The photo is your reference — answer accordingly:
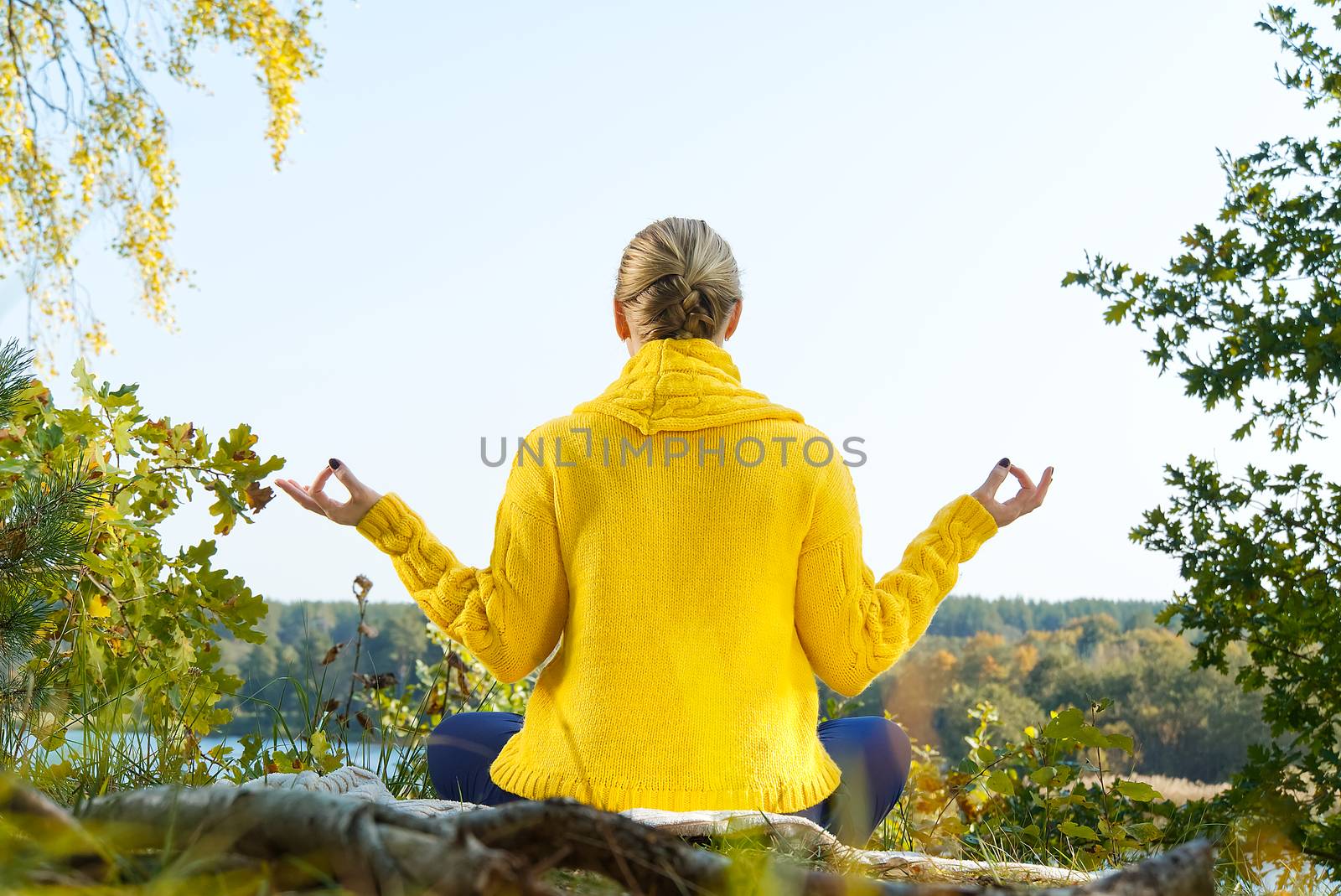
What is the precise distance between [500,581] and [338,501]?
1.45ft

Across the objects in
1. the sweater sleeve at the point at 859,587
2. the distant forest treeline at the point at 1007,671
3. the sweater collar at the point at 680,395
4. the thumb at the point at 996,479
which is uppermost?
the sweater collar at the point at 680,395

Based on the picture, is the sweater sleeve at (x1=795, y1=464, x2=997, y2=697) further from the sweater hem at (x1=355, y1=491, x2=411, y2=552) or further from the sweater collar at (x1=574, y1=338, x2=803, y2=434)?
the sweater hem at (x1=355, y1=491, x2=411, y2=552)

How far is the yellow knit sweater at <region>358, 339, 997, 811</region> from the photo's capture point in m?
2.21

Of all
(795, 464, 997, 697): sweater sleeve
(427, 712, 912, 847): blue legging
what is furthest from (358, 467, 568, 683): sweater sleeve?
(795, 464, 997, 697): sweater sleeve

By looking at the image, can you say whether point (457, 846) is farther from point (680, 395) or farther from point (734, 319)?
point (734, 319)

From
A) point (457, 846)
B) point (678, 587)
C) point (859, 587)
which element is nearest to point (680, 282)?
point (678, 587)

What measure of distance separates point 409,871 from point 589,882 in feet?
1.16

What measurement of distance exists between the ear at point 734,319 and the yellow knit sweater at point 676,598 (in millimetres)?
120

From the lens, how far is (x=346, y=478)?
2461mm

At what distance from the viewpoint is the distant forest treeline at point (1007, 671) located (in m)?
3.28

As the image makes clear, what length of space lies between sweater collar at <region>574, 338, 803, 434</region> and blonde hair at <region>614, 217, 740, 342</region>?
52 mm

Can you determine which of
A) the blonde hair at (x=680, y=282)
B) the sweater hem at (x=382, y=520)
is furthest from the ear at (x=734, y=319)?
the sweater hem at (x=382, y=520)

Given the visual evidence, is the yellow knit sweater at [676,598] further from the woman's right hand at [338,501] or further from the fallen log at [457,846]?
the fallen log at [457,846]

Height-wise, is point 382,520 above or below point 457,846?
above
